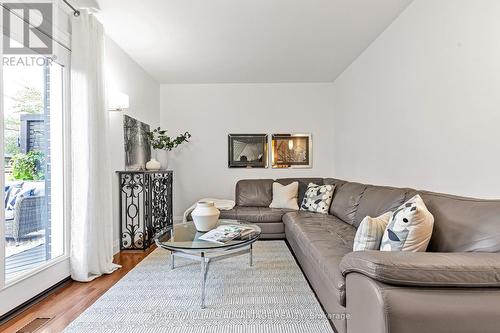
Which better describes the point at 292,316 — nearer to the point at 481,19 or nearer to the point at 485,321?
the point at 485,321

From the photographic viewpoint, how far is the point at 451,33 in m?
2.19

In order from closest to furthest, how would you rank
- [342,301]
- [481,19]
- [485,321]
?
1. [485,321]
2. [342,301]
3. [481,19]

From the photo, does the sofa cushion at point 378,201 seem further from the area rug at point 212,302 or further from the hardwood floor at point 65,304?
the hardwood floor at point 65,304

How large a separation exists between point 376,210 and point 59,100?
305cm

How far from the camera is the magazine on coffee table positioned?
242cm

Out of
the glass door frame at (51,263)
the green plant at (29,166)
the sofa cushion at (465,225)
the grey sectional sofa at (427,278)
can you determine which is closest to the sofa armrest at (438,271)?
the grey sectional sofa at (427,278)

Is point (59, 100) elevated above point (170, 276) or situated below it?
above

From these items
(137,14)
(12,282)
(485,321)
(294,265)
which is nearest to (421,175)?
(294,265)

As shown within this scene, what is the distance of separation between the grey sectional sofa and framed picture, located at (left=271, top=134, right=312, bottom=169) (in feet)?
9.70

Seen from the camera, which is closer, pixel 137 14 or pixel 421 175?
pixel 421 175

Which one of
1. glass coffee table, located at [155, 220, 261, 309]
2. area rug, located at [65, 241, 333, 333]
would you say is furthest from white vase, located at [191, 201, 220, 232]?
area rug, located at [65, 241, 333, 333]

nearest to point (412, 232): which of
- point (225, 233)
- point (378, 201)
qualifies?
point (378, 201)

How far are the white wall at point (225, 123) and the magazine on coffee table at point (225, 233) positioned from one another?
8.70ft

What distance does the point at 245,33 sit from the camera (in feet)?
11.0
